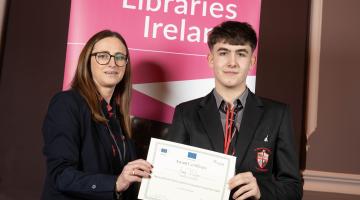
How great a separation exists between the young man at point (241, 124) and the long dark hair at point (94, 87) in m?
0.38

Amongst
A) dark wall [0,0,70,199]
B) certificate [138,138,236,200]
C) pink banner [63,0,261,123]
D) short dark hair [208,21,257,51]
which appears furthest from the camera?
dark wall [0,0,70,199]

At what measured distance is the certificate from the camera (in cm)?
156

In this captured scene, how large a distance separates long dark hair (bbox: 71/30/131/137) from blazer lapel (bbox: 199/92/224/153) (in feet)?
1.54

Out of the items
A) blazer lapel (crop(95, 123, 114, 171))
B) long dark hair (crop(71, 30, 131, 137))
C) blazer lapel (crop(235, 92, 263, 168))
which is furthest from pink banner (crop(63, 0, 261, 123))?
blazer lapel (crop(235, 92, 263, 168))

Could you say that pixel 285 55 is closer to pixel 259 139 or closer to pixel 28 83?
pixel 259 139

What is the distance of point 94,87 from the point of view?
1.95 meters

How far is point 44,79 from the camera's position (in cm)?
267

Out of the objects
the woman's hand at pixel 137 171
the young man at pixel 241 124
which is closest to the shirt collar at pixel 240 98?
the young man at pixel 241 124

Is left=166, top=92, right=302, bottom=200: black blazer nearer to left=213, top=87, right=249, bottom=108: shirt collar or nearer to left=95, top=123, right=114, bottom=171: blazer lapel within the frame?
left=213, top=87, right=249, bottom=108: shirt collar

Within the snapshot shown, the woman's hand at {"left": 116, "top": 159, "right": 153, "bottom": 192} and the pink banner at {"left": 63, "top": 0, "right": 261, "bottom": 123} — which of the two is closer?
the woman's hand at {"left": 116, "top": 159, "right": 153, "bottom": 192}

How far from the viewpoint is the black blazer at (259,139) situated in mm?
1663

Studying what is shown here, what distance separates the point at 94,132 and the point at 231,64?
69cm

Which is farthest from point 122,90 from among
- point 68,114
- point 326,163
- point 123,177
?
point 326,163

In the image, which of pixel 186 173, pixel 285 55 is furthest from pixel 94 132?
pixel 285 55
